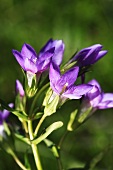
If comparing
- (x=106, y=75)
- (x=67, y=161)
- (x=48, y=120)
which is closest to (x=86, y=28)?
(x=106, y=75)

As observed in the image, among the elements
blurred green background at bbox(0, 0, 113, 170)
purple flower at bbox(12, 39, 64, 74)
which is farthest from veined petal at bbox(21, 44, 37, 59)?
blurred green background at bbox(0, 0, 113, 170)

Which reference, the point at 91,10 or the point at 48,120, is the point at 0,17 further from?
the point at 48,120

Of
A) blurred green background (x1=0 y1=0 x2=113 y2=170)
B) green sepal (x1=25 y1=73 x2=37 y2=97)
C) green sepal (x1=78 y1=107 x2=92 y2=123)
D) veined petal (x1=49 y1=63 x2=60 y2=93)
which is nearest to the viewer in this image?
veined petal (x1=49 y1=63 x2=60 y2=93)

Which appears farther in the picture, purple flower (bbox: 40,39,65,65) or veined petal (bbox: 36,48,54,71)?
purple flower (bbox: 40,39,65,65)

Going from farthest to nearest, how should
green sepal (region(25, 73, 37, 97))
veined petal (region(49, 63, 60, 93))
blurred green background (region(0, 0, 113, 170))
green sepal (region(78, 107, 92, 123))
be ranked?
blurred green background (region(0, 0, 113, 170))
green sepal (region(78, 107, 92, 123))
green sepal (region(25, 73, 37, 97))
veined petal (region(49, 63, 60, 93))

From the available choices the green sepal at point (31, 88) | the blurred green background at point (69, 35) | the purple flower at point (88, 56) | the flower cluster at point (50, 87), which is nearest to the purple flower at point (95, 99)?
the flower cluster at point (50, 87)

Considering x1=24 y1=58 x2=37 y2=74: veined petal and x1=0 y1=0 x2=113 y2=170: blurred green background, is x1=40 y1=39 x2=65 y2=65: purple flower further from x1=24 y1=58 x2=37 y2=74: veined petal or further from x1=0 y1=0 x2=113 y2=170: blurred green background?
x1=0 y1=0 x2=113 y2=170: blurred green background

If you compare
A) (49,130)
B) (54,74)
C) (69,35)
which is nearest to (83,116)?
Result: (49,130)

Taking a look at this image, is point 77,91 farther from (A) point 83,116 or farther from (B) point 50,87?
(A) point 83,116
